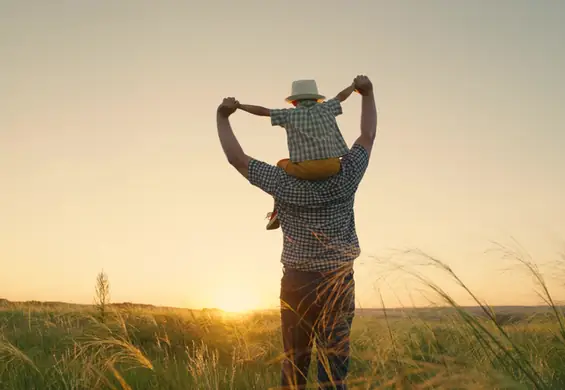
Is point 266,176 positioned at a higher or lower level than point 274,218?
higher

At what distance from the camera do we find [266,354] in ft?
22.9

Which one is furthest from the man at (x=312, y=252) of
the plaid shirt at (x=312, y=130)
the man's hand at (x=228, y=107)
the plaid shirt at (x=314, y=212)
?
the man's hand at (x=228, y=107)

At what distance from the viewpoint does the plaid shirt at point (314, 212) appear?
3.70 meters

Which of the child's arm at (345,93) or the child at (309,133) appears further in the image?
the child's arm at (345,93)

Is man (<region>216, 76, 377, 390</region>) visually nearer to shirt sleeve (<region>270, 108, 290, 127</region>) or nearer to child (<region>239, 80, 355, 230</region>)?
child (<region>239, 80, 355, 230</region>)

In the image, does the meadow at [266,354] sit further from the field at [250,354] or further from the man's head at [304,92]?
the man's head at [304,92]

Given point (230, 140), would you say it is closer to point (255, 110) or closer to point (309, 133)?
point (255, 110)

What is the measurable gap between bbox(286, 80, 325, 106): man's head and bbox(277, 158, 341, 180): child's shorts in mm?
553

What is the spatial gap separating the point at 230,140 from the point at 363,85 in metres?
1.02

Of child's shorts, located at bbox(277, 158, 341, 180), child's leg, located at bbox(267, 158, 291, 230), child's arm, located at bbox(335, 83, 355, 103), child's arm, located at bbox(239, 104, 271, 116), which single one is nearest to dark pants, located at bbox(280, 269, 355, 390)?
child's leg, located at bbox(267, 158, 291, 230)

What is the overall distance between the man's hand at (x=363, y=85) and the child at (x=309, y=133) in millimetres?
272

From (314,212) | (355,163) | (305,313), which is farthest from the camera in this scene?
(355,163)

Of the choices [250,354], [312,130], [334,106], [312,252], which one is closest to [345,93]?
[334,106]

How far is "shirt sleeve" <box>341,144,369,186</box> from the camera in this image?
12.5ft
